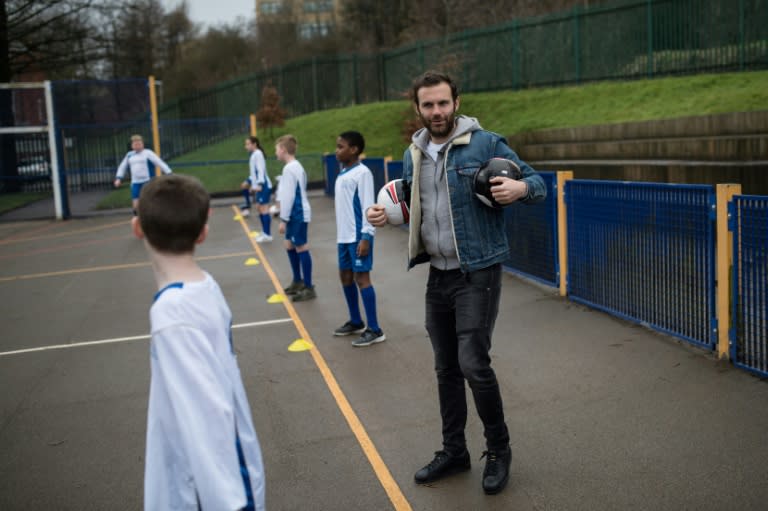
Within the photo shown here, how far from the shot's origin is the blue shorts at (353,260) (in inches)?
305

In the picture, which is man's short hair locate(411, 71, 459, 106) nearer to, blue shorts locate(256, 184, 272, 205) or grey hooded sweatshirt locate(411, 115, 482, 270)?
grey hooded sweatshirt locate(411, 115, 482, 270)

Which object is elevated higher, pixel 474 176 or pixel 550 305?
pixel 474 176

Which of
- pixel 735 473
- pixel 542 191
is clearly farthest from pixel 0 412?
pixel 735 473

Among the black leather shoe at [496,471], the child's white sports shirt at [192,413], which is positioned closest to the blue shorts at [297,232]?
the black leather shoe at [496,471]

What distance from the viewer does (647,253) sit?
7363mm

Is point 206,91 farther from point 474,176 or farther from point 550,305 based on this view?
point 474,176

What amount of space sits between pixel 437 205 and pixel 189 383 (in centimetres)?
217

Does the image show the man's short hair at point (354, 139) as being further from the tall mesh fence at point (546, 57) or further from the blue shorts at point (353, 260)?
the tall mesh fence at point (546, 57)

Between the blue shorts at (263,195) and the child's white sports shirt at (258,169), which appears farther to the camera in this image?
the child's white sports shirt at (258,169)

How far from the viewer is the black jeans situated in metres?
4.26

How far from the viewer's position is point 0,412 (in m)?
6.36

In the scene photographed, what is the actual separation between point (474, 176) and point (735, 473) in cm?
224

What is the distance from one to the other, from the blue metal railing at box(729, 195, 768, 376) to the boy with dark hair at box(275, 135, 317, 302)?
194 inches

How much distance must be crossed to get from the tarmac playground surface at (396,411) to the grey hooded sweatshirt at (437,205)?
133 centimetres
